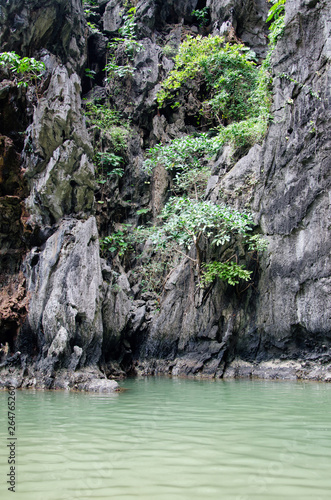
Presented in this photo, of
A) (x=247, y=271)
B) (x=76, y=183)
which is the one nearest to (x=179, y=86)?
(x=76, y=183)

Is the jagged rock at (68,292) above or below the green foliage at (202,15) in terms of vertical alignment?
below

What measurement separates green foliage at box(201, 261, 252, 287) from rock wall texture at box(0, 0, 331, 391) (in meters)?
0.63

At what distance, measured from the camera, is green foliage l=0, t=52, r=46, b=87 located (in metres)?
11.7

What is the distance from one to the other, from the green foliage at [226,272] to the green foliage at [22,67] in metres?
8.58

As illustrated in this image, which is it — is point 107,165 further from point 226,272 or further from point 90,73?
point 226,272

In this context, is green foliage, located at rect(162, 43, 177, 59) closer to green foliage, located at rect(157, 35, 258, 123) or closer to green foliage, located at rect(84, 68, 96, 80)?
green foliage, located at rect(157, 35, 258, 123)

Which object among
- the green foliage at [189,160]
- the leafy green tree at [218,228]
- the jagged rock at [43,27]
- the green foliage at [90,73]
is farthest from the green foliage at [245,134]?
the green foliage at [90,73]

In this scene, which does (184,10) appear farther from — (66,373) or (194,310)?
(66,373)

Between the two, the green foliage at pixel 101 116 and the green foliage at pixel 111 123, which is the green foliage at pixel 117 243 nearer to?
the green foliage at pixel 111 123

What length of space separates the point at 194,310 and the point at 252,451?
31.3ft

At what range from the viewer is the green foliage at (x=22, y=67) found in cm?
1166

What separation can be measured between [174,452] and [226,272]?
8.55 meters

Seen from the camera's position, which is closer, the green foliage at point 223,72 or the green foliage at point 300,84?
the green foliage at point 300,84

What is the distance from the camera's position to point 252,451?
293cm
